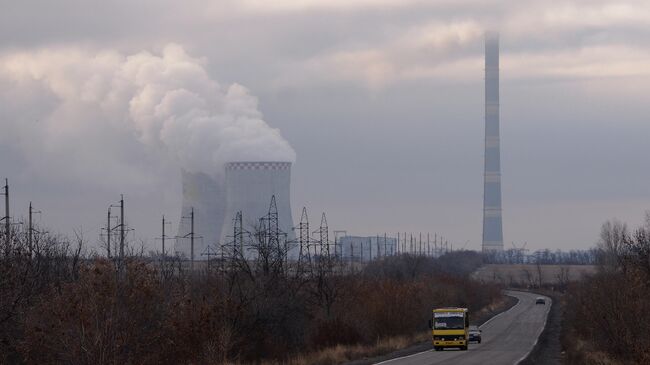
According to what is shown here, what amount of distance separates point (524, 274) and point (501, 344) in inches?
3838

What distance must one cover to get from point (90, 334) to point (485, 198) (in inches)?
4776

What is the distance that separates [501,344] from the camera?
42688 mm

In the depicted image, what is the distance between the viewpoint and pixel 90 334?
755 inches

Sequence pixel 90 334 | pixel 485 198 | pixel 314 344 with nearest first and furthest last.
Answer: pixel 90 334, pixel 314 344, pixel 485 198

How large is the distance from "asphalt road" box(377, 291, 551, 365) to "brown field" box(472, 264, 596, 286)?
5003 cm

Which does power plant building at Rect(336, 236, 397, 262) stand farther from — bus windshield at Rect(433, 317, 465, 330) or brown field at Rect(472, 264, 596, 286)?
bus windshield at Rect(433, 317, 465, 330)

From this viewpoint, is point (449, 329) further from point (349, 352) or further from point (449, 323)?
point (349, 352)

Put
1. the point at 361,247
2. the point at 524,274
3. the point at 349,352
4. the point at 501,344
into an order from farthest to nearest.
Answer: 1. the point at 524,274
2. the point at 361,247
3. the point at 501,344
4. the point at 349,352

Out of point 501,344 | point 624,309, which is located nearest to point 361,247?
point 501,344

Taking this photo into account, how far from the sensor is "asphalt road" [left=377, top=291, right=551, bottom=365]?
32.2 metres

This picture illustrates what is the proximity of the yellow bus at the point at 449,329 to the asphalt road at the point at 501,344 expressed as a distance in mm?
338

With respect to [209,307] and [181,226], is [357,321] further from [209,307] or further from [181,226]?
[181,226]

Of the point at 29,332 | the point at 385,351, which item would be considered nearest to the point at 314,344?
the point at 385,351

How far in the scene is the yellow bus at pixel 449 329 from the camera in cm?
3922
